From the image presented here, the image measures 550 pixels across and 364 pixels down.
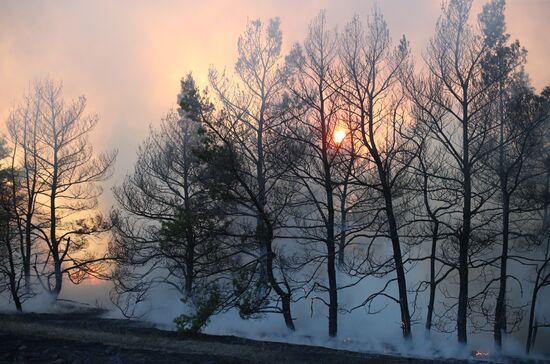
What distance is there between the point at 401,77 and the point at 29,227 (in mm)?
18140

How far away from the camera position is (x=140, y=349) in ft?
36.0

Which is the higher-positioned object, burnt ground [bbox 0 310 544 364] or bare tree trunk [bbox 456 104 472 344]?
bare tree trunk [bbox 456 104 472 344]

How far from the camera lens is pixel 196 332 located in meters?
13.5

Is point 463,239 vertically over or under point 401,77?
under

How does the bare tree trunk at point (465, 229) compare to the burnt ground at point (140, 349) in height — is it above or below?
above

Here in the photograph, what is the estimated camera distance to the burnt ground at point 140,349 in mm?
9883

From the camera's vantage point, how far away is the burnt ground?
988 centimetres

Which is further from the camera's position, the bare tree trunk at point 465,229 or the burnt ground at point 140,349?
the bare tree trunk at point 465,229

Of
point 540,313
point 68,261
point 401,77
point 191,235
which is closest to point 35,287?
point 68,261

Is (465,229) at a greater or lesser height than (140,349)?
greater

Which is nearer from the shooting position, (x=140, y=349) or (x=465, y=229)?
(x=140, y=349)

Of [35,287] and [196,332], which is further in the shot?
[35,287]

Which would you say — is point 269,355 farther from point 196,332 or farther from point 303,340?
point 303,340

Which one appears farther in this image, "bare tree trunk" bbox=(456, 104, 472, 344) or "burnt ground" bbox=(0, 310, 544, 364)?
"bare tree trunk" bbox=(456, 104, 472, 344)
